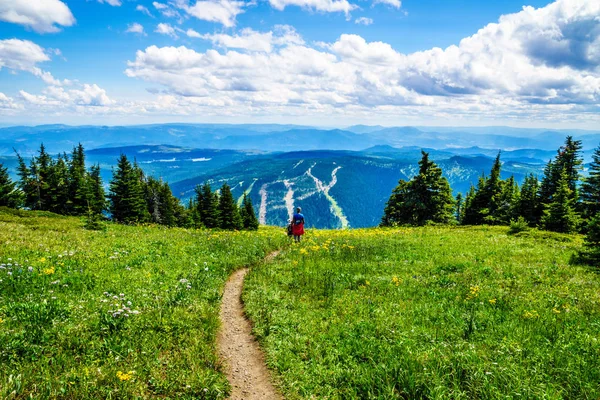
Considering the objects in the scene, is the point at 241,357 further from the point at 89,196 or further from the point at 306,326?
the point at 89,196

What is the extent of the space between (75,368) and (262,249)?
13184 mm

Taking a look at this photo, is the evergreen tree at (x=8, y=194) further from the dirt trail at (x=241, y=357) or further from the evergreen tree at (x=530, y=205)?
the evergreen tree at (x=530, y=205)

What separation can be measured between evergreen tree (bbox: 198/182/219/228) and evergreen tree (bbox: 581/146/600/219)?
62.6 meters

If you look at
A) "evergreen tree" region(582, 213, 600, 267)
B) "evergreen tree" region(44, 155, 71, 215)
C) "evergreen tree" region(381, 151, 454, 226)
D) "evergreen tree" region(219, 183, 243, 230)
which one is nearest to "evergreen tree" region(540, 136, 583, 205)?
"evergreen tree" region(381, 151, 454, 226)

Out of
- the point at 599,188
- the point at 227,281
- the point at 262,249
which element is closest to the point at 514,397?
the point at 227,281

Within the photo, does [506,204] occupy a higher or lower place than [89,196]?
lower


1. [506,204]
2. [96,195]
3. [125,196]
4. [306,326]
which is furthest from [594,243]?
[96,195]

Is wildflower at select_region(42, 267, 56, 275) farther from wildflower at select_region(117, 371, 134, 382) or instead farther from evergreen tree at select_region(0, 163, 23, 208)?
evergreen tree at select_region(0, 163, 23, 208)

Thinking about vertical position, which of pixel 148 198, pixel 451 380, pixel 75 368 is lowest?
pixel 148 198

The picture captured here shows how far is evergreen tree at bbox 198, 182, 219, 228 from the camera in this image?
68750 mm

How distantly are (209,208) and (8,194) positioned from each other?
3454cm

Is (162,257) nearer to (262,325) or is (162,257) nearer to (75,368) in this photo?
(262,325)

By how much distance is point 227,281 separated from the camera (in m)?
13.8

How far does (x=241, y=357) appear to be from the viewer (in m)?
8.21
